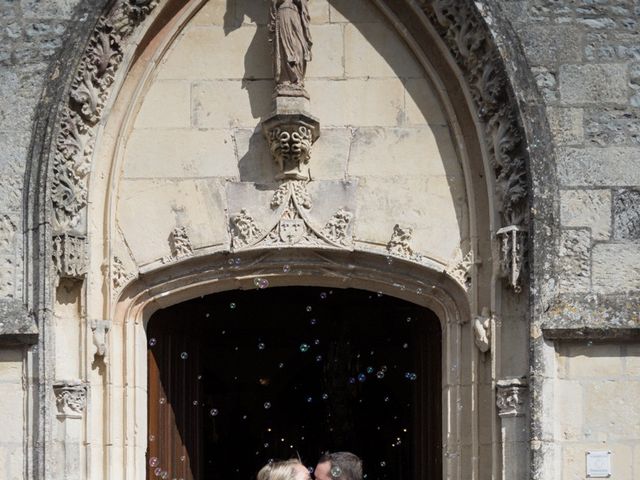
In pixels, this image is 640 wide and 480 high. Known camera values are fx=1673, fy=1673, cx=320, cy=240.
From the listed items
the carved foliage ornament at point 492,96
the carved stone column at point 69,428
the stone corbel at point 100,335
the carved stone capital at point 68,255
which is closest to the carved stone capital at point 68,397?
the carved stone column at point 69,428

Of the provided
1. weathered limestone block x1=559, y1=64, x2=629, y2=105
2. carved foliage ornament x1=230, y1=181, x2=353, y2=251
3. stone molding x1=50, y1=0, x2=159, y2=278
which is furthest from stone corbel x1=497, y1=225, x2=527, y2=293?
stone molding x1=50, y1=0, x2=159, y2=278

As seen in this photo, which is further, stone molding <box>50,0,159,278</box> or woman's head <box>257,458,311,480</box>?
stone molding <box>50,0,159,278</box>

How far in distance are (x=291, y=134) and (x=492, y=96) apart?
102cm

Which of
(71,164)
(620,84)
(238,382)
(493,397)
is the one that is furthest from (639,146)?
(238,382)

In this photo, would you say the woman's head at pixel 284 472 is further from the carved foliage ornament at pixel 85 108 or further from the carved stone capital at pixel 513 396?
the carved foliage ornament at pixel 85 108

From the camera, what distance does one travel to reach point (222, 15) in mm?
8688

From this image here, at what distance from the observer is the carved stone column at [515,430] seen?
810cm

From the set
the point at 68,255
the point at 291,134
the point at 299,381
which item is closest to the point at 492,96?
the point at 291,134

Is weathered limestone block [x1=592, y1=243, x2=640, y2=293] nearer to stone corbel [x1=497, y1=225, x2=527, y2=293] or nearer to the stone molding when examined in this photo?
stone corbel [x1=497, y1=225, x2=527, y2=293]

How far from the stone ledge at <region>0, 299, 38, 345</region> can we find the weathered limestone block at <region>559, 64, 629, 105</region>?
9.26 feet

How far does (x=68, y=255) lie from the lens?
8211 millimetres

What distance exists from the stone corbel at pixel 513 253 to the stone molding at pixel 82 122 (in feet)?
6.83

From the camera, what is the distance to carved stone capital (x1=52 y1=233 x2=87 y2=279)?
26.9 ft

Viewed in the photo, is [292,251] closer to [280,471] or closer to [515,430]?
[515,430]
